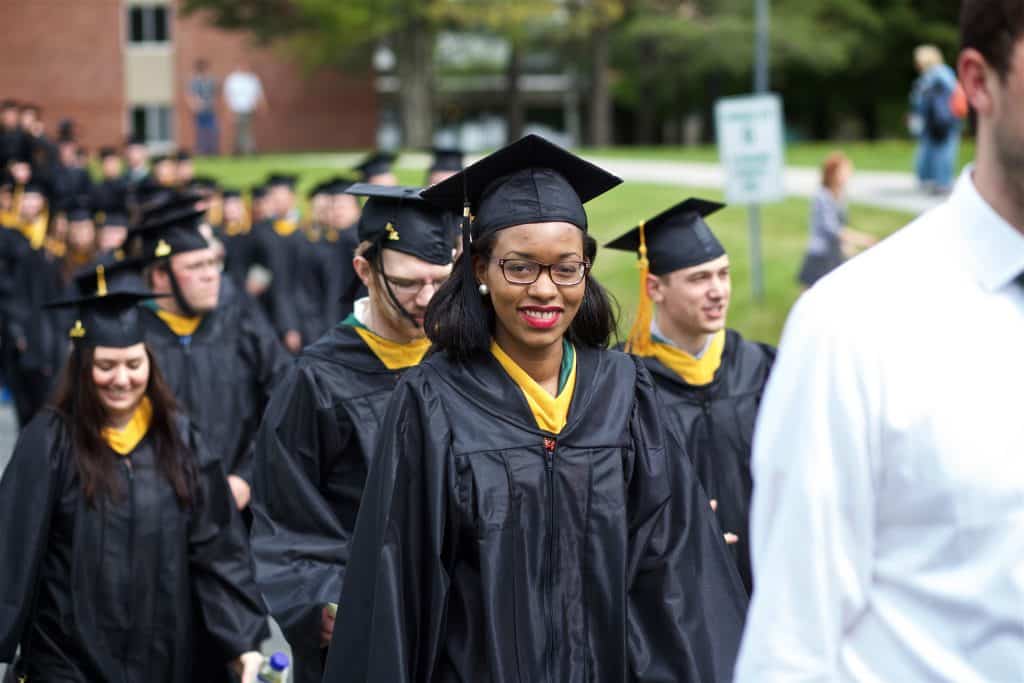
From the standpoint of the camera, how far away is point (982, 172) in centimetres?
221

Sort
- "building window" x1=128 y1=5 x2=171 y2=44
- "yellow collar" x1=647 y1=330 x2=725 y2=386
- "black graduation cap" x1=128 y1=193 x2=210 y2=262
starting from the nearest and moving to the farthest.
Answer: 1. "yellow collar" x1=647 y1=330 x2=725 y2=386
2. "black graduation cap" x1=128 y1=193 x2=210 y2=262
3. "building window" x1=128 y1=5 x2=171 y2=44

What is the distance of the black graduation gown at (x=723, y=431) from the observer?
5324mm

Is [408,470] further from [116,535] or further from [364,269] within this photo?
[116,535]

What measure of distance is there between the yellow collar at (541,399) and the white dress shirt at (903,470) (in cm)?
142

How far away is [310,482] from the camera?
4.52 m

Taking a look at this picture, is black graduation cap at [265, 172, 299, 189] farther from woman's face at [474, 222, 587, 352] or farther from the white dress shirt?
the white dress shirt

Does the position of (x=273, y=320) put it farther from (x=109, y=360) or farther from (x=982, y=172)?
(x=982, y=172)

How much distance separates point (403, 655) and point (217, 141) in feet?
126

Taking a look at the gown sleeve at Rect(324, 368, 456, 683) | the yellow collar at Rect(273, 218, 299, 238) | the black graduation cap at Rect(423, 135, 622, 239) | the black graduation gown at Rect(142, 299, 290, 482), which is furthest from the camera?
the yellow collar at Rect(273, 218, 299, 238)

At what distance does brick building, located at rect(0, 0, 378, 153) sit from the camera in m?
44.6

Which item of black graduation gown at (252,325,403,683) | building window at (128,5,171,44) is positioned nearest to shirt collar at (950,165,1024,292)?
black graduation gown at (252,325,403,683)

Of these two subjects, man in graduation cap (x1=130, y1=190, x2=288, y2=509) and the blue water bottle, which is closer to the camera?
the blue water bottle

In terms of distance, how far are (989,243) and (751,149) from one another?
1100cm

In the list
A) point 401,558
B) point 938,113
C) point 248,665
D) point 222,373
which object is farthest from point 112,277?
point 938,113
